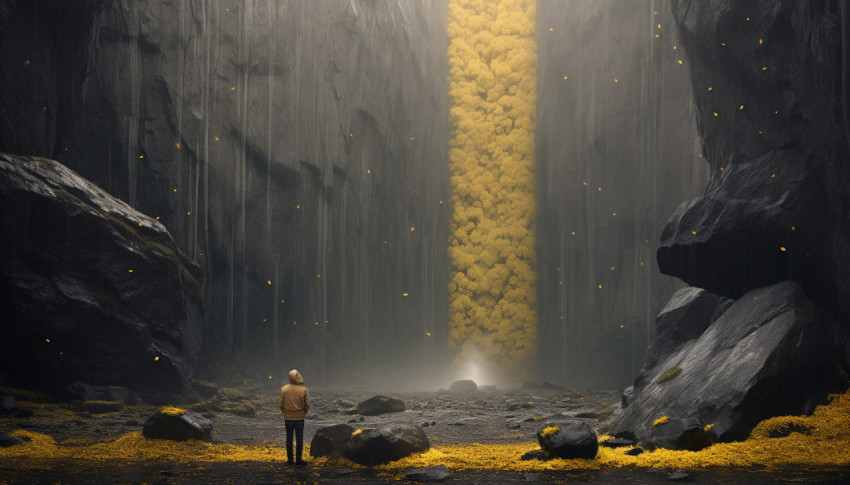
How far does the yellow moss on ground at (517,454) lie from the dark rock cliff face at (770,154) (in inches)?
95.4

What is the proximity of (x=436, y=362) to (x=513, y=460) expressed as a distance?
20.9 metres

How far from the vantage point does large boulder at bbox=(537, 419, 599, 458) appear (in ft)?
28.3

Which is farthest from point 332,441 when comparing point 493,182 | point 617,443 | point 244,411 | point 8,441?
point 493,182

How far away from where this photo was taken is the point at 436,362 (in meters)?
29.6

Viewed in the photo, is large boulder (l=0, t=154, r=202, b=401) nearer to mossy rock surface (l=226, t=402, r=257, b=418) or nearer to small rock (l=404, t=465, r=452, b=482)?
mossy rock surface (l=226, t=402, r=257, b=418)

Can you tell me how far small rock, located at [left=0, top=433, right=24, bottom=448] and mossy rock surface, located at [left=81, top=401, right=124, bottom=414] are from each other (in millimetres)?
3952

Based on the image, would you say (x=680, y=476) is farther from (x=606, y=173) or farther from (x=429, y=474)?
(x=606, y=173)

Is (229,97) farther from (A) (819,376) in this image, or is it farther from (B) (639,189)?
(A) (819,376)

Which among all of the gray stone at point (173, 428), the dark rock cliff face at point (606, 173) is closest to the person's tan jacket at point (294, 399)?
the gray stone at point (173, 428)

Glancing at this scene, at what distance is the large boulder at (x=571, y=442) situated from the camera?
28.3ft

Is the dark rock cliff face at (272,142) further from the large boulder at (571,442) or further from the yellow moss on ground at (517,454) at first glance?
the large boulder at (571,442)

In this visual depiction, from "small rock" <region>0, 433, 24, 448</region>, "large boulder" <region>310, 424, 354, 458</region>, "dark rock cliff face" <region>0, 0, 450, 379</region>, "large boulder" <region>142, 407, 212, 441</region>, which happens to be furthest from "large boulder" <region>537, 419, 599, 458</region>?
"dark rock cliff face" <region>0, 0, 450, 379</region>

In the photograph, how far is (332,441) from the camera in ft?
29.9

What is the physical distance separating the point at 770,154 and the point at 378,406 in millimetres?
8808
